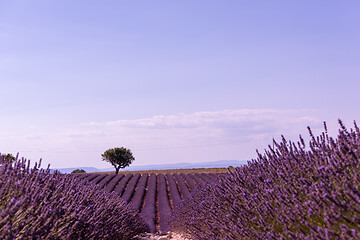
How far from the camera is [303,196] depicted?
333cm

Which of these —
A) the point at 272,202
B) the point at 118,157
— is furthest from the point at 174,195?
the point at 118,157

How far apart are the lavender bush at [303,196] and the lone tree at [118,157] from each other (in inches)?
1246

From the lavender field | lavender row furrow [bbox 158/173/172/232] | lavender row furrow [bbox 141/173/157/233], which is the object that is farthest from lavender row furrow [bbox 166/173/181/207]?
the lavender field

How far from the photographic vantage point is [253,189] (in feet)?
16.2

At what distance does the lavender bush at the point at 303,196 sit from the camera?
250 centimetres

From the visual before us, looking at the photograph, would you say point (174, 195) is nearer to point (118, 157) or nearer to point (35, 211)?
point (35, 211)

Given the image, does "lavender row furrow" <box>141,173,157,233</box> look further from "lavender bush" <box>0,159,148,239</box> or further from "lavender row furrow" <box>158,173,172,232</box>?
"lavender bush" <box>0,159,148,239</box>

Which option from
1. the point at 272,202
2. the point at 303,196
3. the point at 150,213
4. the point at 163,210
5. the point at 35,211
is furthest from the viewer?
the point at 163,210

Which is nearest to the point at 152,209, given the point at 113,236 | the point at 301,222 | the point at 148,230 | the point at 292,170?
the point at 148,230

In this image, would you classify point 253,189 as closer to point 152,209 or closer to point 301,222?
point 301,222

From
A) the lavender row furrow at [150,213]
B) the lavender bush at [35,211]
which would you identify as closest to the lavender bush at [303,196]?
A: the lavender bush at [35,211]

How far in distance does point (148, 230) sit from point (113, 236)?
528 centimetres

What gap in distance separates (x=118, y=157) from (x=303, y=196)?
34.0m

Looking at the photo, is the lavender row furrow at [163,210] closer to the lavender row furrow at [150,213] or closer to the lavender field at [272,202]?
the lavender row furrow at [150,213]
